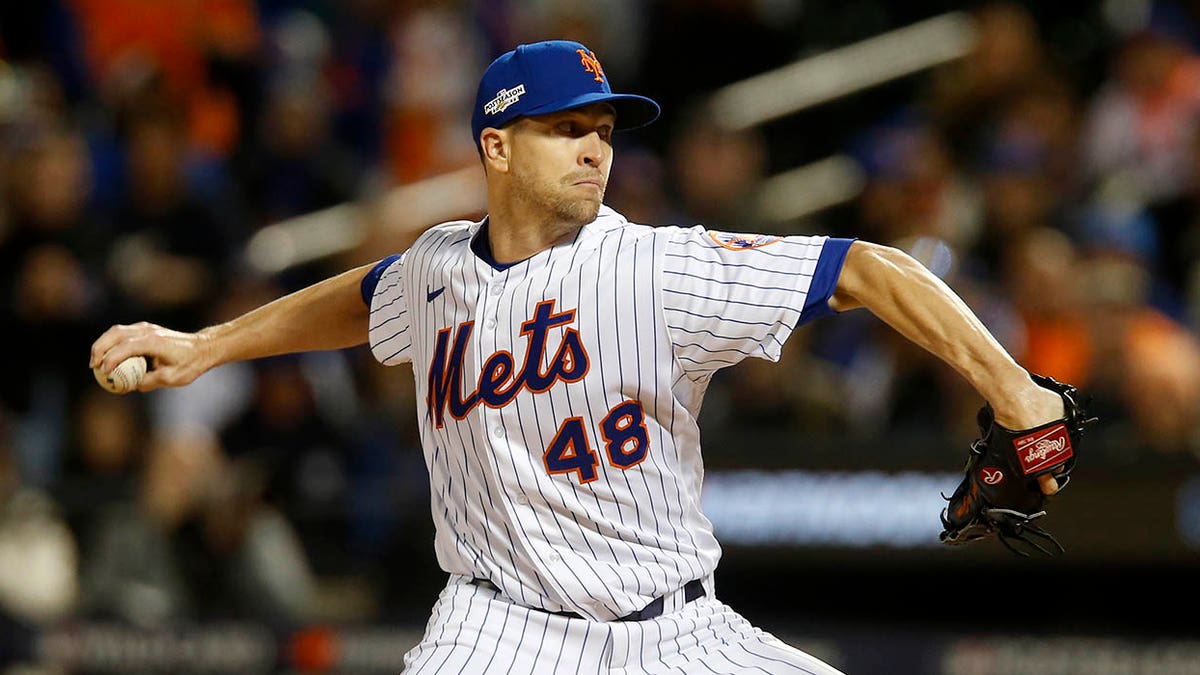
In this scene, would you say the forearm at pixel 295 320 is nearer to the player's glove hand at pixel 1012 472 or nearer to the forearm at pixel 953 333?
the forearm at pixel 953 333

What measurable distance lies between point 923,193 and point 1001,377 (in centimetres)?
443

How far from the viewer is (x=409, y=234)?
8.52 m

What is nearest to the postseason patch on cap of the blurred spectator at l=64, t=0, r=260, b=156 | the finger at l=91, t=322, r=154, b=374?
the finger at l=91, t=322, r=154, b=374

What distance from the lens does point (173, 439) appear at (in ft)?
24.5

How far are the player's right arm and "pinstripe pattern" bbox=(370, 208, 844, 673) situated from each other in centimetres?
57

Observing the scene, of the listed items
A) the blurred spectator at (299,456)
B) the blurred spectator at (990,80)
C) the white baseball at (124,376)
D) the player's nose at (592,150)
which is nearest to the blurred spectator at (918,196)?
the blurred spectator at (990,80)

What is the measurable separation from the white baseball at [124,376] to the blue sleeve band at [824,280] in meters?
1.60

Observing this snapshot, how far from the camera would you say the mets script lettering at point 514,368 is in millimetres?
3607

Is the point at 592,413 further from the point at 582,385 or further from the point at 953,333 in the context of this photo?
the point at 953,333

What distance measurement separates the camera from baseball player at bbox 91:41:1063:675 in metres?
3.54

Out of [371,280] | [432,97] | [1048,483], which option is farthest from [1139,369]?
[432,97]

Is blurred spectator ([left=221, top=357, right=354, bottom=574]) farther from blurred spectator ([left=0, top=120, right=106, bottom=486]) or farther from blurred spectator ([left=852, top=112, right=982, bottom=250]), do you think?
blurred spectator ([left=852, top=112, right=982, bottom=250])

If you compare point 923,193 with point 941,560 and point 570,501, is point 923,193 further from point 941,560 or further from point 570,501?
point 570,501

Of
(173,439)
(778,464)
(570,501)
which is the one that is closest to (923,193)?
(778,464)
